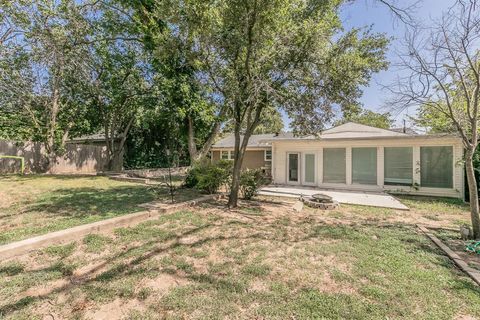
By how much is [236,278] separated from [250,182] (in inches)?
218

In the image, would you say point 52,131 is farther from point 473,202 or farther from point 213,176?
point 473,202

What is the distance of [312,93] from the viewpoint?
7.00 meters

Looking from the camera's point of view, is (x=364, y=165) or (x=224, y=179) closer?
(x=224, y=179)

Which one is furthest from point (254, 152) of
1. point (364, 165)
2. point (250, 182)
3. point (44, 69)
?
point (44, 69)

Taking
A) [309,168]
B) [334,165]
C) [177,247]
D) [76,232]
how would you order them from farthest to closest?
[309,168], [334,165], [76,232], [177,247]

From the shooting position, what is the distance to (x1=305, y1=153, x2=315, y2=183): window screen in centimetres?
1297

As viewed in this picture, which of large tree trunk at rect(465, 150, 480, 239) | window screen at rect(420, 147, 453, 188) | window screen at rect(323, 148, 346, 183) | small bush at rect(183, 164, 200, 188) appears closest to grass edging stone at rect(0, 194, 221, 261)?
small bush at rect(183, 164, 200, 188)

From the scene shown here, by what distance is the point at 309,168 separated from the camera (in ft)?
43.0

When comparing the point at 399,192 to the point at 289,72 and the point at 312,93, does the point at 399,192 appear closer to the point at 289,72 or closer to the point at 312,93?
the point at 312,93

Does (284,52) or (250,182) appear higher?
(284,52)

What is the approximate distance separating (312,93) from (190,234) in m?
5.20

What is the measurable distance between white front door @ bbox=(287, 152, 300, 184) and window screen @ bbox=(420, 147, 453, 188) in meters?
5.66

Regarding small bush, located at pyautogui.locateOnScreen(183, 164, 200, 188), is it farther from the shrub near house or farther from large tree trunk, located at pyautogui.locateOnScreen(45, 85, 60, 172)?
large tree trunk, located at pyautogui.locateOnScreen(45, 85, 60, 172)

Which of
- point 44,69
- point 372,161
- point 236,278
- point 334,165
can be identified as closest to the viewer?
point 236,278
